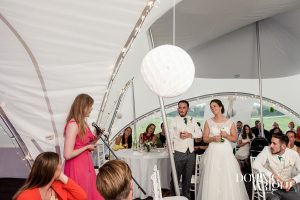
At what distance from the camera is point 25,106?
3346 millimetres

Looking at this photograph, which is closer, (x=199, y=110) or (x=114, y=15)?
(x=114, y=15)

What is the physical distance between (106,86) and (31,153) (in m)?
1.10

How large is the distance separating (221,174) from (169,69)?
2168 millimetres

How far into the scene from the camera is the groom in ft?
13.6

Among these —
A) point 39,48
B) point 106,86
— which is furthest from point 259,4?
point 39,48

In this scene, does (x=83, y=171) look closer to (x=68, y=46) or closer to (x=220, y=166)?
(x=68, y=46)

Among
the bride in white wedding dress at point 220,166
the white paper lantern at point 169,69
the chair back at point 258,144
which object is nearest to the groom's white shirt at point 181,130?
the bride in white wedding dress at point 220,166

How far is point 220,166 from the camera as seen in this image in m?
3.73

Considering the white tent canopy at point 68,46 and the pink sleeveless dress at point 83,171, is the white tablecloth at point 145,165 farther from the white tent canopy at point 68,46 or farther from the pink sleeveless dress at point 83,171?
the pink sleeveless dress at point 83,171

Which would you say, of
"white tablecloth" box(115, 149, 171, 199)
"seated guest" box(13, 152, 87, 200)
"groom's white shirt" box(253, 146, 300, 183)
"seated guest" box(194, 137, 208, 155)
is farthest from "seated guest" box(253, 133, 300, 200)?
"seated guest" box(13, 152, 87, 200)

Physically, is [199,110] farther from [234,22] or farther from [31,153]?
[31,153]

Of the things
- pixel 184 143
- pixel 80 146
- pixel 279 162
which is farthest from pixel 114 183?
pixel 184 143

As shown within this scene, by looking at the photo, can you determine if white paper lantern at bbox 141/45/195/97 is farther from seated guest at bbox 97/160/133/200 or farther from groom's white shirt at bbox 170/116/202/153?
groom's white shirt at bbox 170/116/202/153

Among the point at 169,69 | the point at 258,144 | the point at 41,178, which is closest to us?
the point at 41,178
